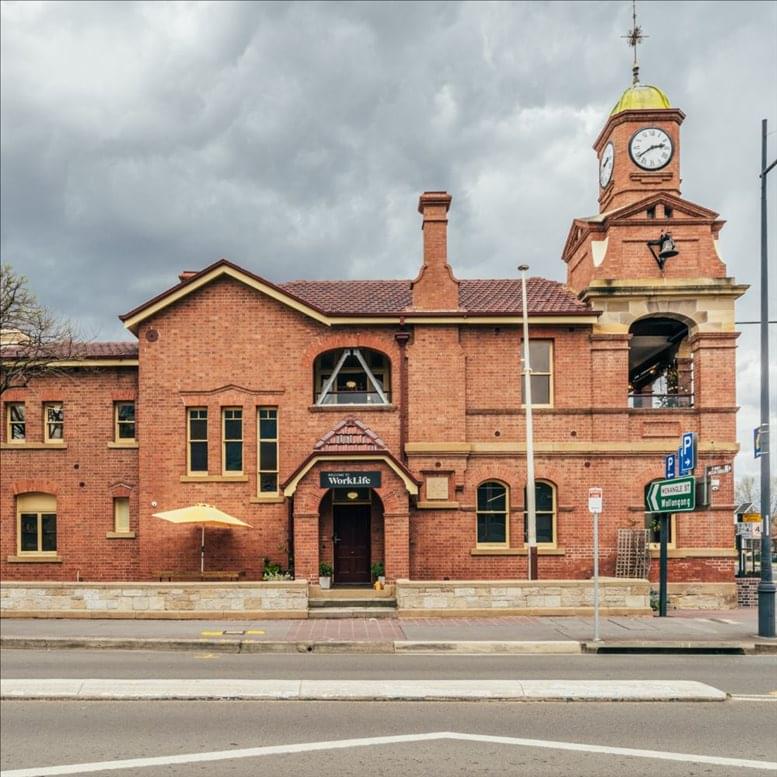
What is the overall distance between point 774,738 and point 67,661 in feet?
35.7

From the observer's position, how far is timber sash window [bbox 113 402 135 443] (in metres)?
24.1

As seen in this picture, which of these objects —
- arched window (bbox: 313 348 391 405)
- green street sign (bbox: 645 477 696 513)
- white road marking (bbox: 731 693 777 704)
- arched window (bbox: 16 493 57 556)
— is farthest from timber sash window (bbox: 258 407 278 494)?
white road marking (bbox: 731 693 777 704)

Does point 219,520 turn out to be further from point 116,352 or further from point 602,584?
point 602,584

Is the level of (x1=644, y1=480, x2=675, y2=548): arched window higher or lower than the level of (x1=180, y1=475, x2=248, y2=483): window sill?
lower

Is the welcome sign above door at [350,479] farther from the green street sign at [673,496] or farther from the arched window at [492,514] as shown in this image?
the green street sign at [673,496]

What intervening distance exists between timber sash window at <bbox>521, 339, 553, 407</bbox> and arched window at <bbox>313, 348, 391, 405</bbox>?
4.14 metres

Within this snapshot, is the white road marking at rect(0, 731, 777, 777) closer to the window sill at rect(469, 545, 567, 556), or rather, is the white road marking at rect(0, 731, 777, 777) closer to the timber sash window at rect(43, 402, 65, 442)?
the window sill at rect(469, 545, 567, 556)

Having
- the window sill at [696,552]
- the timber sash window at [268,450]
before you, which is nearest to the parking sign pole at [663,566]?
the window sill at [696,552]

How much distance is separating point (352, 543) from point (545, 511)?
5.54m

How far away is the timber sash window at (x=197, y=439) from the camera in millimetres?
23203

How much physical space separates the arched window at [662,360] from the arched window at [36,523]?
17276 mm

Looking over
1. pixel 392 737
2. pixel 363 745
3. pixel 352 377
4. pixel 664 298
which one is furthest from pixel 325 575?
pixel 363 745

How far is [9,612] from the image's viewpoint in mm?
18922

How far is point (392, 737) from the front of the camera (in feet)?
29.7
